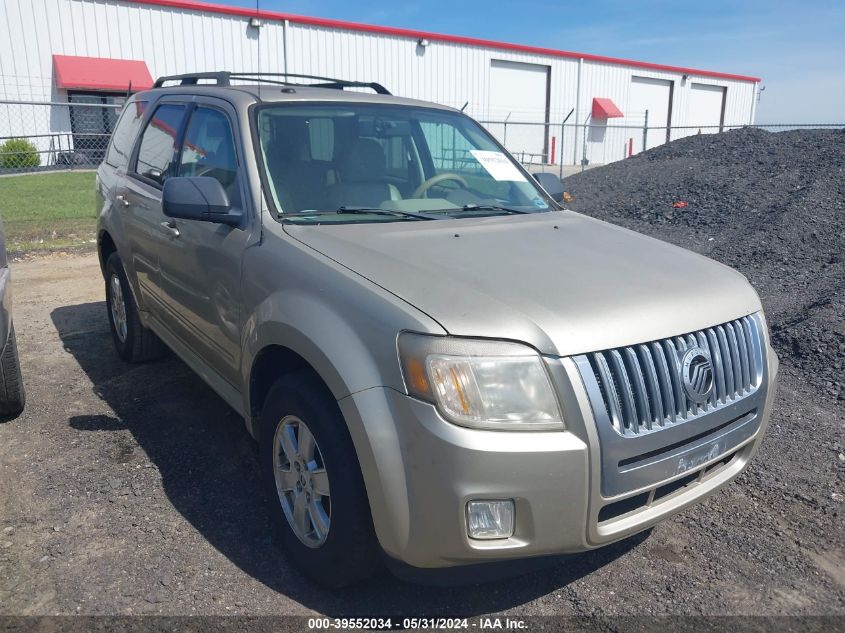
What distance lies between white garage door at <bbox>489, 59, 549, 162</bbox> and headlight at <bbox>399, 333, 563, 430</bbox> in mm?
32295

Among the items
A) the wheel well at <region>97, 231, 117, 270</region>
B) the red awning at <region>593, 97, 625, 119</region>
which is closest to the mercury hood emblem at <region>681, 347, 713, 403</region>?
the wheel well at <region>97, 231, 117, 270</region>

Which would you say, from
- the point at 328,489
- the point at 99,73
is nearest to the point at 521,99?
the point at 99,73

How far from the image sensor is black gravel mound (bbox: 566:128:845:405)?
18.7ft

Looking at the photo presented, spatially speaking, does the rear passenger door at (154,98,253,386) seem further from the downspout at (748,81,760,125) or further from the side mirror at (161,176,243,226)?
the downspout at (748,81,760,125)

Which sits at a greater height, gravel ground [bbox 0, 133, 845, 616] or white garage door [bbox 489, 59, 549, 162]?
white garage door [bbox 489, 59, 549, 162]

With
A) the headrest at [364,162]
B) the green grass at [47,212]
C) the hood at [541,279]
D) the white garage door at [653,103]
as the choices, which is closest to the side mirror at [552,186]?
the hood at [541,279]

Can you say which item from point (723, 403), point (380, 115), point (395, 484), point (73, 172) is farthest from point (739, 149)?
point (73, 172)

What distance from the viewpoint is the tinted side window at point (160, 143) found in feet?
14.2

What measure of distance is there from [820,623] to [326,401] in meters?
2.01

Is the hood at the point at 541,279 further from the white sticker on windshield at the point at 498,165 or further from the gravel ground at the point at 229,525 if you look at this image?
the gravel ground at the point at 229,525

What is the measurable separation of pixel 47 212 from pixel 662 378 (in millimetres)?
13069

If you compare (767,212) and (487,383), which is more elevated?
(487,383)

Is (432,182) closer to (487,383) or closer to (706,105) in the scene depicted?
(487,383)

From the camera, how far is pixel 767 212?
10.1 meters
